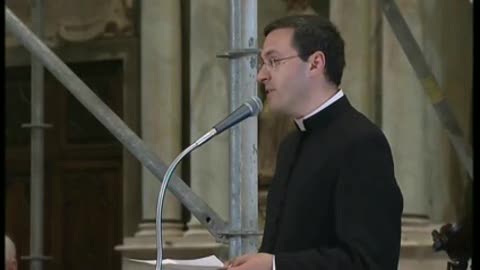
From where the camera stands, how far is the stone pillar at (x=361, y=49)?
626 cm

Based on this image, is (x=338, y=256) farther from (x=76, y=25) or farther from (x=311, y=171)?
(x=76, y=25)

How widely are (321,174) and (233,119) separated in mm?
226

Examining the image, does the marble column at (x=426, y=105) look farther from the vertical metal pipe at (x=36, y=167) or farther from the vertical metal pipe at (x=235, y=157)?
the vertical metal pipe at (x=235, y=157)

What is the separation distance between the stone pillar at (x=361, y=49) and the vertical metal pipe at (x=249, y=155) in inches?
112

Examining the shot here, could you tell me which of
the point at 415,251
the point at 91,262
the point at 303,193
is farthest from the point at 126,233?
the point at 303,193

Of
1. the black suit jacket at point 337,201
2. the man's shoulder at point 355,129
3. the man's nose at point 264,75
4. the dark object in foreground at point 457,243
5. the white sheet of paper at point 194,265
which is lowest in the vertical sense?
the dark object in foreground at point 457,243

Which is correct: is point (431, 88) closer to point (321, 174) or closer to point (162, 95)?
point (321, 174)

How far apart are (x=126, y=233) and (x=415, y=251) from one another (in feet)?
5.83

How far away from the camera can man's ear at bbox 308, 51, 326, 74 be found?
9.36ft

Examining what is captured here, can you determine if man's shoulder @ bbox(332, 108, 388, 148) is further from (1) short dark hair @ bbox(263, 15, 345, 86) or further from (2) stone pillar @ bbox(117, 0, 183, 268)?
(2) stone pillar @ bbox(117, 0, 183, 268)

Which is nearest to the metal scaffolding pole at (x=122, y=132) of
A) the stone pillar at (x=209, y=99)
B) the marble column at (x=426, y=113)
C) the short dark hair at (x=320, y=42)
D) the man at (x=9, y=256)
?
the man at (x=9, y=256)

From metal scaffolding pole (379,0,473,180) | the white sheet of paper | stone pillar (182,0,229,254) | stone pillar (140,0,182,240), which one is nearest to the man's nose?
the white sheet of paper

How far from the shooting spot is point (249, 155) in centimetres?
342

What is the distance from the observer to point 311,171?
9.29ft
